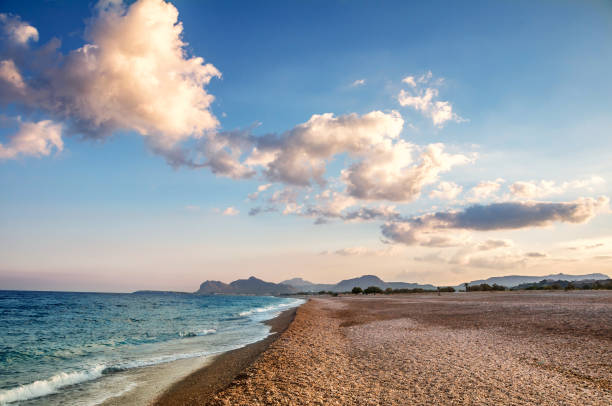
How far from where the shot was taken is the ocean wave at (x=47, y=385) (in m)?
9.73

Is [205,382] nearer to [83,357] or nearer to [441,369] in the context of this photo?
[441,369]

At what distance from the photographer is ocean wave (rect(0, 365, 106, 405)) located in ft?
31.9

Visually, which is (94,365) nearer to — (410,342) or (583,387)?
(410,342)


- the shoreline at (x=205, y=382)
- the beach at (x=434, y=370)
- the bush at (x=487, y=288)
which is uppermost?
the beach at (x=434, y=370)

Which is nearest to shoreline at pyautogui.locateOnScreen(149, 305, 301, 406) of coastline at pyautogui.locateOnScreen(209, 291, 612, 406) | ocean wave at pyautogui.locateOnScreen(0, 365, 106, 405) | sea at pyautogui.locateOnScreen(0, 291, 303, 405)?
coastline at pyautogui.locateOnScreen(209, 291, 612, 406)

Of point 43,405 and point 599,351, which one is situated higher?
point 599,351

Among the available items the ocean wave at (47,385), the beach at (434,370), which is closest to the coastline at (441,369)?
the beach at (434,370)

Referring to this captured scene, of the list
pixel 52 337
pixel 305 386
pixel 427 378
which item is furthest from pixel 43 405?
pixel 52 337

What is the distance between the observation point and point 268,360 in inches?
452

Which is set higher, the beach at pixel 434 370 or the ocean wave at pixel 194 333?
the beach at pixel 434 370

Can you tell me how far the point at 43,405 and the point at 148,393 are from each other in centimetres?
287

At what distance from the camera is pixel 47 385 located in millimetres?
10680

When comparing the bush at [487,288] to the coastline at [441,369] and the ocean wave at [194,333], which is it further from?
the ocean wave at [194,333]

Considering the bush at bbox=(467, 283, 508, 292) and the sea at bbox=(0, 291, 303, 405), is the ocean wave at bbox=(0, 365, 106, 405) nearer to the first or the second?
the sea at bbox=(0, 291, 303, 405)
